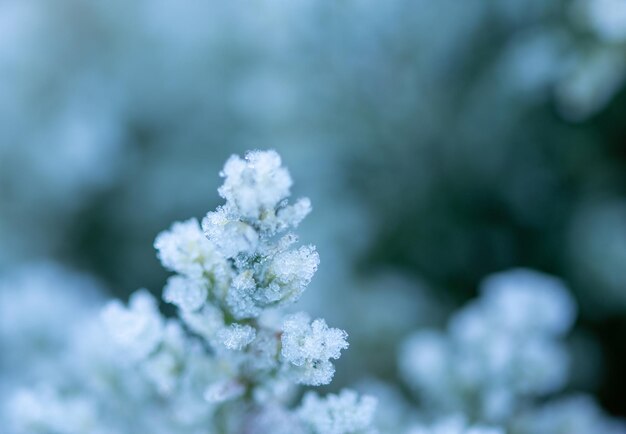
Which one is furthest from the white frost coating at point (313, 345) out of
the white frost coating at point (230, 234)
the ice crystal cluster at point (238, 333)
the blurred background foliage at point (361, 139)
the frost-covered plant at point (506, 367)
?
the blurred background foliage at point (361, 139)

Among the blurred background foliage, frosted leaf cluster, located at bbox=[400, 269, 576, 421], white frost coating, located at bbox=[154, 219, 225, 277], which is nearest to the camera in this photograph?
white frost coating, located at bbox=[154, 219, 225, 277]

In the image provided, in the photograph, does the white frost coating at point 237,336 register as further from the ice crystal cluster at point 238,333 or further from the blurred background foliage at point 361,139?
the blurred background foliage at point 361,139

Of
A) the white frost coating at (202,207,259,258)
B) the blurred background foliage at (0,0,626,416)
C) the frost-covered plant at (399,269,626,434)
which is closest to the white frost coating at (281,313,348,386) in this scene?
the white frost coating at (202,207,259,258)

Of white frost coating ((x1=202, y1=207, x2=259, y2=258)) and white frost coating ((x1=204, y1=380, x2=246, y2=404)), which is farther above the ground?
white frost coating ((x1=202, y1=207, x2=259, y2=258))

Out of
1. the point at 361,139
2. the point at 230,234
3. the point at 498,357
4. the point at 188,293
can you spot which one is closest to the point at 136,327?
the point at 188,293

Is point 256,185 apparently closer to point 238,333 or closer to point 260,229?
point 260,229

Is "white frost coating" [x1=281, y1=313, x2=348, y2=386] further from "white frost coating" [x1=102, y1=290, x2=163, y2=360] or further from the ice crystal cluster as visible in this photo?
"white frost coating" [x1=102, y1=290, x2=163, y2=360]
